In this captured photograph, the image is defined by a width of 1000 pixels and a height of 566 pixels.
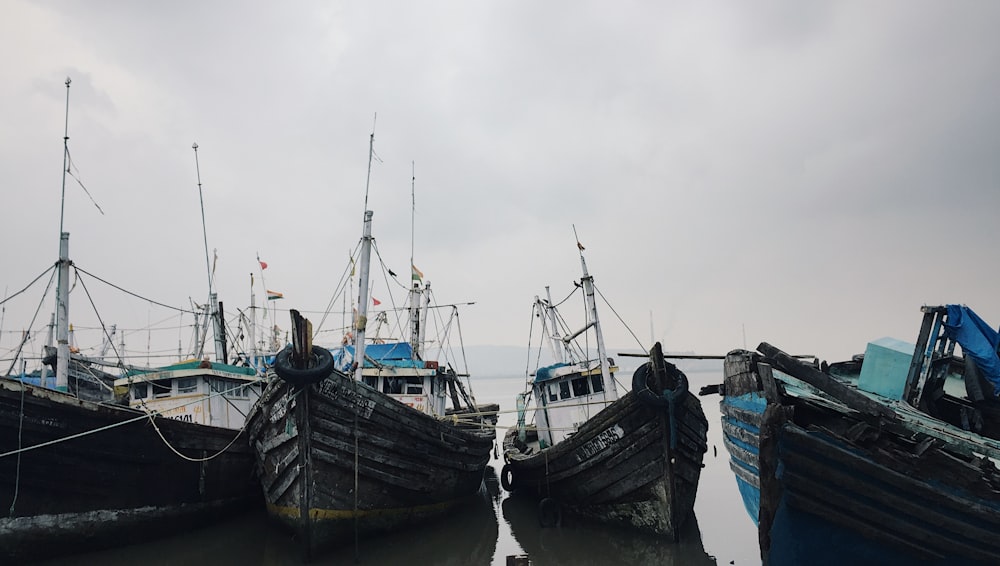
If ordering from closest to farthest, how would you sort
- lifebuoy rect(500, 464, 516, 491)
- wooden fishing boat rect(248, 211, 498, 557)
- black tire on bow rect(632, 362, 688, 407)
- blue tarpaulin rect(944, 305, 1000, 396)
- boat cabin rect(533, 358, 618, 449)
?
blue tarpaulin rect(944, 305, 1000, 396)
wooden fishing boat rect(248, 211, 498, 557)
black tire on bow rect(632, 362, 688, 407)
boat cabin rect(533, 358, 618, 449)
lifebuoy rect(500, 464, 516, 491)

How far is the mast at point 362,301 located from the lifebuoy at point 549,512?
528cm

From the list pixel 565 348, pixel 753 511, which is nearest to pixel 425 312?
pixel 565 348

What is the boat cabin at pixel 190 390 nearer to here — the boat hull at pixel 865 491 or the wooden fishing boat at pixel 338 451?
the wooden fishing boat at pixel 338 451

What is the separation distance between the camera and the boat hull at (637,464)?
33.0 feet

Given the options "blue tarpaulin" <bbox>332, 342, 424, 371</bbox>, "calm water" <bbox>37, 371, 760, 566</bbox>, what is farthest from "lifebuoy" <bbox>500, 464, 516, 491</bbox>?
"blue tarpaulin" <bbox>332, 342, 424, 371</bbox>

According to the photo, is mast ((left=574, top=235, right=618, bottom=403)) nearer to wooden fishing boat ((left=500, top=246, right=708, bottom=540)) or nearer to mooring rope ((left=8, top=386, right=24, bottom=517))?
wooden fishing boat ((left=500, top=246, right=708, bottom=540))

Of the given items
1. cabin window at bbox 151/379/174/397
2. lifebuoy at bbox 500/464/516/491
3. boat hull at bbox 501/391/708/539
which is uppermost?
cabin window at bbox 151/379/174/397

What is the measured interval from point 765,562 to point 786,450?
148 cm

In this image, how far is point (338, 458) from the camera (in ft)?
31.5

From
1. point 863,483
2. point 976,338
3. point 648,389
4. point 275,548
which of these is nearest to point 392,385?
point 275,548

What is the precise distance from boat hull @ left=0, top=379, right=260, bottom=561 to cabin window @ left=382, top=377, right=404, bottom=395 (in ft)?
14.1

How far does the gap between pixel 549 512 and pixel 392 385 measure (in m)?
5.37

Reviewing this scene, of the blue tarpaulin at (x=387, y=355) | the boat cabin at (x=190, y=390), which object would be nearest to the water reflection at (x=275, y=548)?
the boat cabin at (x=190, y=390)

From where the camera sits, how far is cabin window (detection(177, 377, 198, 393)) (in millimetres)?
14242
